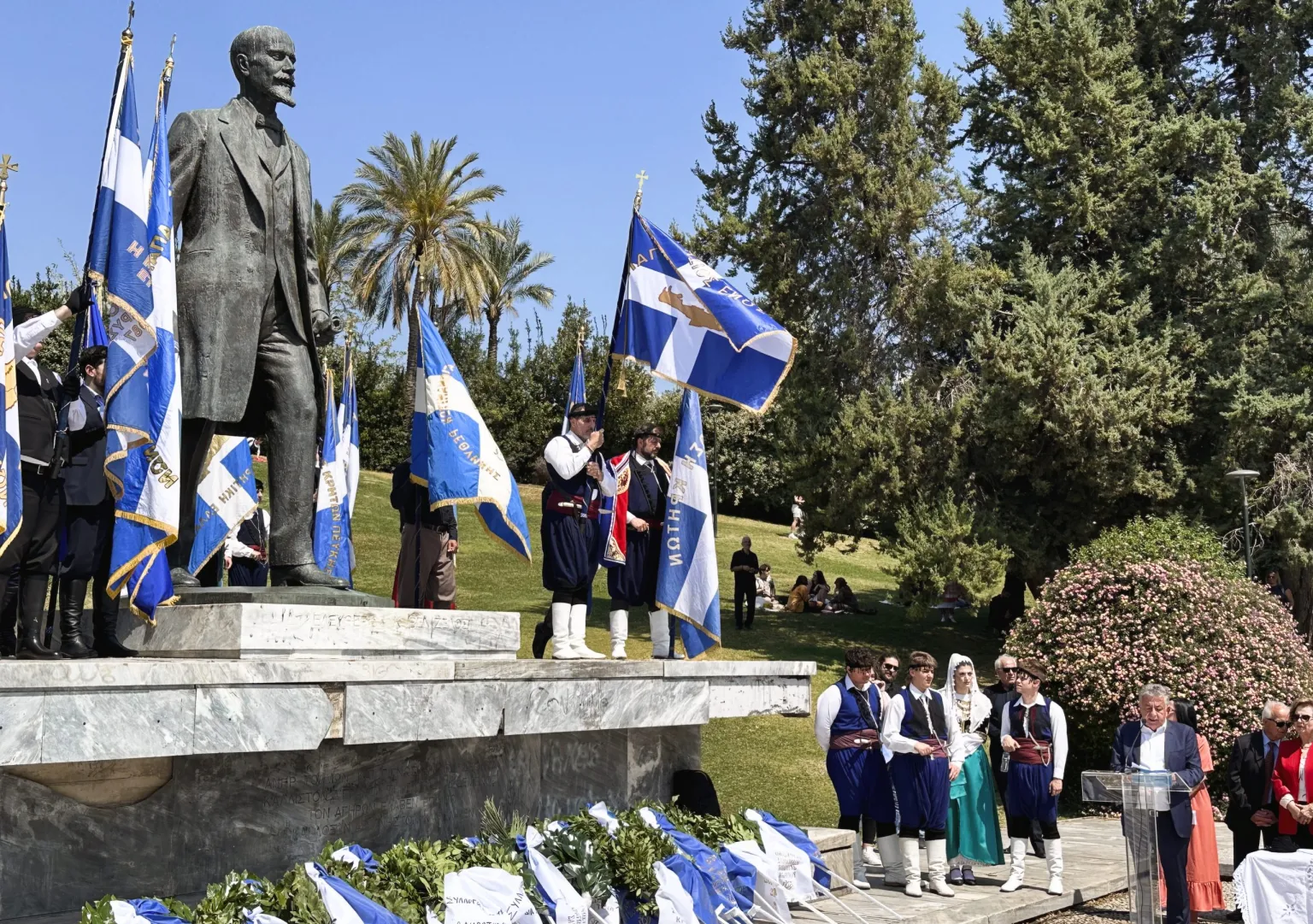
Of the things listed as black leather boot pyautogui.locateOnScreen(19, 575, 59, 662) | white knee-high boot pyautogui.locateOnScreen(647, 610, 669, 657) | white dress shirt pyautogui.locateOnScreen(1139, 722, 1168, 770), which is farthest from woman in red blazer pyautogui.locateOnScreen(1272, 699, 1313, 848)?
black leather boot pyautogui.locateOnScreen(19, 575, 59, 662)

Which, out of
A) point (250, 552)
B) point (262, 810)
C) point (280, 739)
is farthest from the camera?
point (250, 552)

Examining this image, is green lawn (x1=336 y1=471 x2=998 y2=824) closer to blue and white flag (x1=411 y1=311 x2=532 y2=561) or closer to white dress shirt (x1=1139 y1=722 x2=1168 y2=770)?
blue and white flag (x1=411 y1=311 x2=532 y2=561)

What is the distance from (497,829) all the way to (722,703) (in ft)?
6.82

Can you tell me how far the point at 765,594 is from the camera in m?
28.7

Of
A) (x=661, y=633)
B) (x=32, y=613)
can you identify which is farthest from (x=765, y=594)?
(x=32, y=613)

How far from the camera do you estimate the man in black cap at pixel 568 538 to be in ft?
29.3

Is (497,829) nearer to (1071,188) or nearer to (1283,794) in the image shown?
(1283,794)

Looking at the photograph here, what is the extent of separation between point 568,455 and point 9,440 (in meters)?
3.54

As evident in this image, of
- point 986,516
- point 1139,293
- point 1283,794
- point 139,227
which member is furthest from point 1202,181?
point 139,227

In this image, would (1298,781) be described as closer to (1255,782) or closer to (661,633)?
(1255,782)

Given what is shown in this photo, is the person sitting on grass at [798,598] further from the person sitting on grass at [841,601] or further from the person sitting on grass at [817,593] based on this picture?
the person sitting on grass at [841,601]

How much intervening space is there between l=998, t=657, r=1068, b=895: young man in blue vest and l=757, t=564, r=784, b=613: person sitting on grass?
17.5m

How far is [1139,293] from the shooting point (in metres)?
24.8

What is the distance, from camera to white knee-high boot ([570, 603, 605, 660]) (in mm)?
8820
